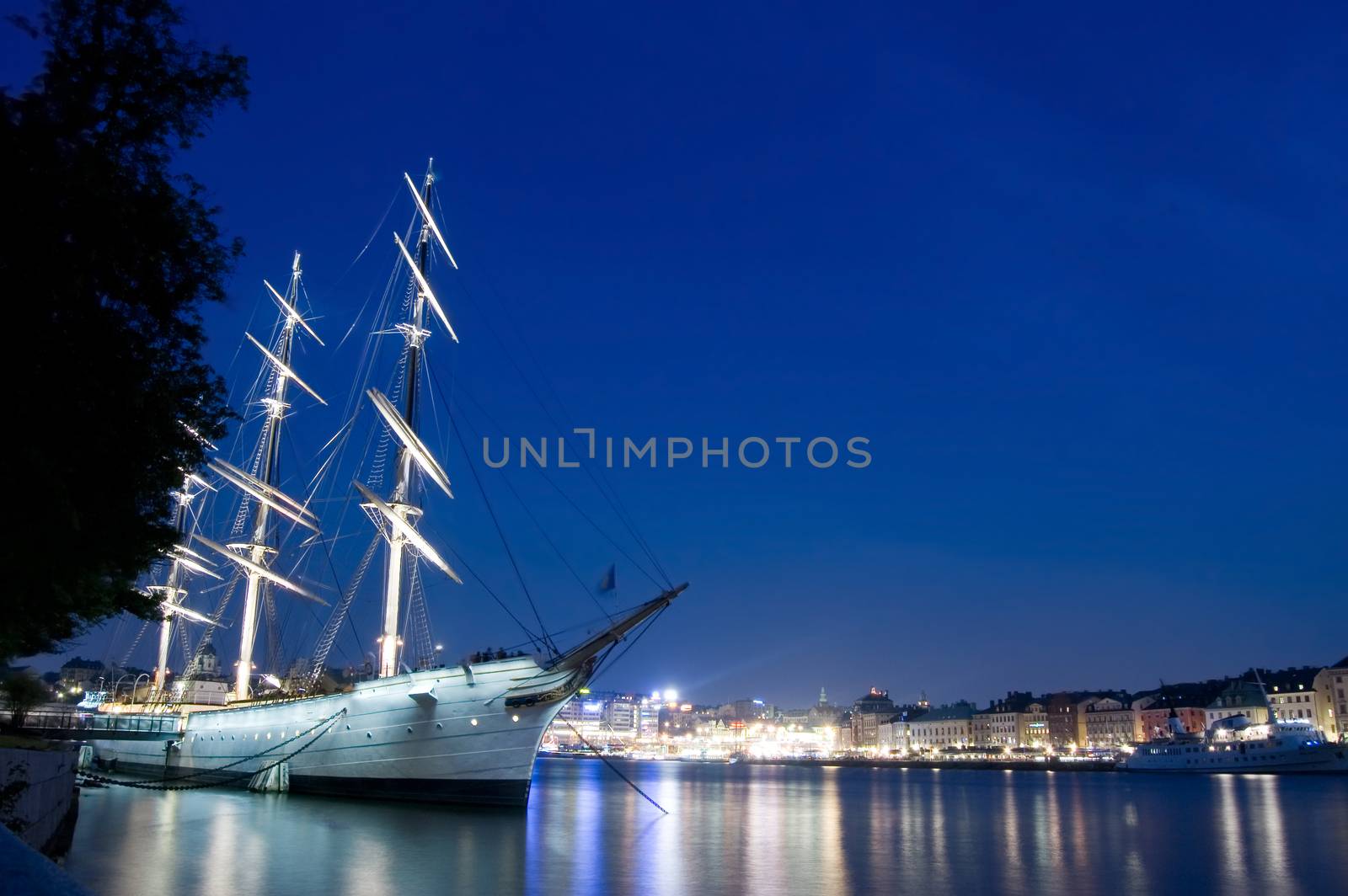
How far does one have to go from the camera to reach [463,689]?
37406 mm

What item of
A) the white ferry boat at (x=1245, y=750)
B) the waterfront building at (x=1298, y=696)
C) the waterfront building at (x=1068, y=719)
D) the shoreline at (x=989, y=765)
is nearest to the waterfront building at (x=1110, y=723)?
the waterfront building at (x=1068, y=719)

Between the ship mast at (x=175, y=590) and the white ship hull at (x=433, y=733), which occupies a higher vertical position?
the ship mast at (x=175, y=590)

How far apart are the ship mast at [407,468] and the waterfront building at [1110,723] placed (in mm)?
145159

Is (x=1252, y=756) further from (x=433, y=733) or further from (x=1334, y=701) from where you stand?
(x=433, y=733)

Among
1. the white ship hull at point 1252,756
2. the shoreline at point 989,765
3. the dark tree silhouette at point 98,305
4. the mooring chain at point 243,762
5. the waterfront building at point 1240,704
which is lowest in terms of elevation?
the shoreline at point 989,765

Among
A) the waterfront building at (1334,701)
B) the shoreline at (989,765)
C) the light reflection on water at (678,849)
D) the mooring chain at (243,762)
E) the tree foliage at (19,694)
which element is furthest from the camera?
the shoreline at (989,765)

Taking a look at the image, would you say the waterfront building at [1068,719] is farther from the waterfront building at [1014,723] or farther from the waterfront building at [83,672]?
the waterfront building at [83,672]

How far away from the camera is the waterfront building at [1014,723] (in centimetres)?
17925

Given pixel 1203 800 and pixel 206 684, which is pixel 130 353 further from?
pixel 1203 800

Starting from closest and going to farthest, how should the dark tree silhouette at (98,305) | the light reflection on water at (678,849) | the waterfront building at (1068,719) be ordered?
the dark tree silhouette at (98,305)
the light reflection on water at (678,849)
the waterfront building at (1068,719)

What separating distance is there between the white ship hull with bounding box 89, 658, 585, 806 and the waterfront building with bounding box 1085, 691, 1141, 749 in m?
146

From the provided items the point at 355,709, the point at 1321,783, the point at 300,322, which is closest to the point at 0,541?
the point at 355,709

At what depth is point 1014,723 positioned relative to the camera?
187 metres

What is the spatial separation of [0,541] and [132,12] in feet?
24.3
